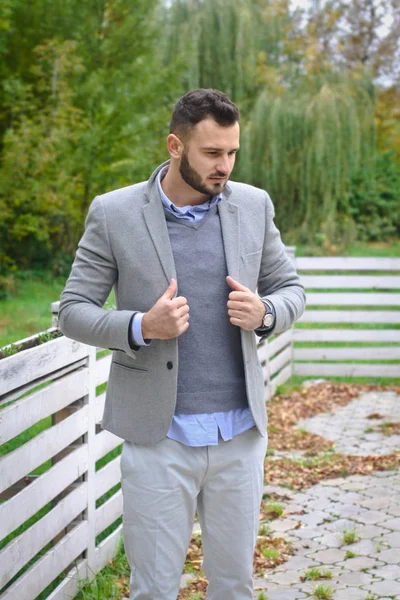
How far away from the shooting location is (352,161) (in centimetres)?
1609

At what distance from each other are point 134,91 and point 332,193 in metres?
3.76

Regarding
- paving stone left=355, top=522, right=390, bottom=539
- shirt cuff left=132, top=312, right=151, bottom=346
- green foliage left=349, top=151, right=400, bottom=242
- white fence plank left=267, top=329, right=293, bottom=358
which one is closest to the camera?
shirt cuff left=132, top=312, right=151, bottom=346

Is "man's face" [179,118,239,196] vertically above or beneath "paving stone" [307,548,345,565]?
above

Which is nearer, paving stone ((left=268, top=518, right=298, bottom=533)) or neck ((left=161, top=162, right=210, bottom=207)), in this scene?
neck ((left=161, top=162, right=210, bottom=207))

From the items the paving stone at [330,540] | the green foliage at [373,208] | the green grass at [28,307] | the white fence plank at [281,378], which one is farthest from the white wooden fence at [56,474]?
the green foliage at [373,208]

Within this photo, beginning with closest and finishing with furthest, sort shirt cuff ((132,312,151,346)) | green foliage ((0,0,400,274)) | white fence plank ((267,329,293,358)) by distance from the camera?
shirt cuff ((132,312,151,346)) < white fence plank ((267,329,293,358)) < green foliage ((0,0,400,274))

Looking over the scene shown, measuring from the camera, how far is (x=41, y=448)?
3.69 metres

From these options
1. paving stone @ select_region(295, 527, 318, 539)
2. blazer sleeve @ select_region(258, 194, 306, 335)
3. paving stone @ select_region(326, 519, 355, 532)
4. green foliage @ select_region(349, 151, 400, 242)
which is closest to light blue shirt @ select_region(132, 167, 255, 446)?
blazer sleeve @ select_region(258, 194, 306, 335)

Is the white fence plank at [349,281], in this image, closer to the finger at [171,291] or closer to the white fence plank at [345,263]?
the white fence plank at [345,263]

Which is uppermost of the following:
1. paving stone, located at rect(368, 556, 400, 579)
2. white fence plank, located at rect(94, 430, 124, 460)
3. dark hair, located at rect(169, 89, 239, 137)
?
dark hair, located at rect(169, 89, 239, 137)

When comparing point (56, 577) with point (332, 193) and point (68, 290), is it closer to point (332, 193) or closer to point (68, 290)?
point (68, 290)

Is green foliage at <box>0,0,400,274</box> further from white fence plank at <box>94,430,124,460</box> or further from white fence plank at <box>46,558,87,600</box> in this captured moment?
white fence plank at <box>46,558,87,600</box>

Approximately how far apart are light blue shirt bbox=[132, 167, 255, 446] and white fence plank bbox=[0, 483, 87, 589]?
885 millimetres

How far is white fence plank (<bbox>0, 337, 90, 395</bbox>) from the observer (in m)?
3.22
